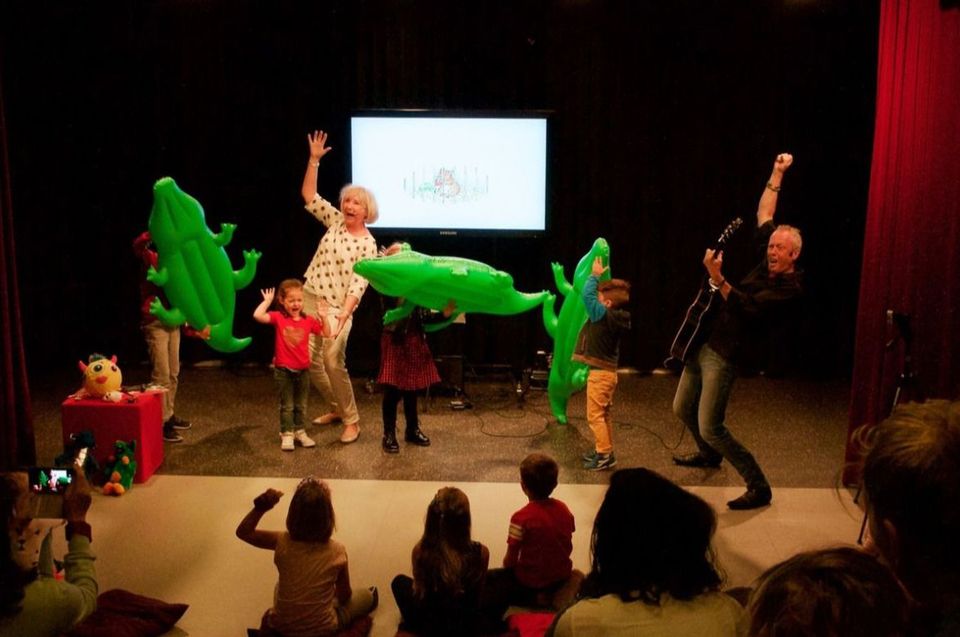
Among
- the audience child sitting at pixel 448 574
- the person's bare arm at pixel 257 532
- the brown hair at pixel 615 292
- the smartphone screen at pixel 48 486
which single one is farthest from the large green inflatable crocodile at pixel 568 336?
the smartphone screen at pixel 48 486

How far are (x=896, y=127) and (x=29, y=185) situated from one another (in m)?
6.20

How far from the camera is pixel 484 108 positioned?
674 centimetres


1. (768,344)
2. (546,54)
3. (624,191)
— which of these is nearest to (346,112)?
(546,54)

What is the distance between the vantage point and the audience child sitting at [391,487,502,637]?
109 inches

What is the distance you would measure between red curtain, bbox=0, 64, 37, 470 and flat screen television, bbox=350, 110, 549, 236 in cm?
279

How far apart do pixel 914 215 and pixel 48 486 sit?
4.25 meters

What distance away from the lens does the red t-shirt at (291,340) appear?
16.4 feet

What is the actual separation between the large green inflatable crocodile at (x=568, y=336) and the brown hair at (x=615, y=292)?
0.13 meters

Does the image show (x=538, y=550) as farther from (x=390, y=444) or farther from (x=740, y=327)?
(x=390, y=444)

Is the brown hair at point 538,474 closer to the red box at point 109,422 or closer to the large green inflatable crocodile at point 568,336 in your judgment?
the large green inflatable crocodile at point 568,336

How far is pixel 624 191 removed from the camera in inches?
271

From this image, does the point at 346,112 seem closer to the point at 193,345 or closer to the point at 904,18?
the point at 193,345

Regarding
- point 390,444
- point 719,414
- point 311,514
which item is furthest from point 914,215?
point 311,514

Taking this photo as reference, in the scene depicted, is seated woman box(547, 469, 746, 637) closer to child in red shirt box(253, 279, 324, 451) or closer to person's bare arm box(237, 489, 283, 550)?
person's bare arm box(237, 489, 283, 550)
